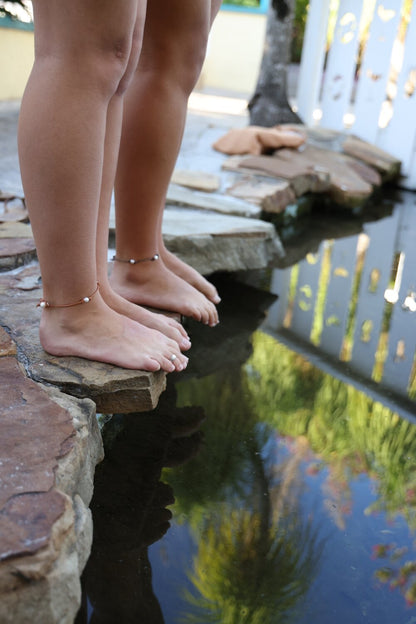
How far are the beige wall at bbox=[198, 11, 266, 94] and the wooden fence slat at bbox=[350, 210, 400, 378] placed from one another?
787 centimetres

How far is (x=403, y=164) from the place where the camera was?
4.83 metres

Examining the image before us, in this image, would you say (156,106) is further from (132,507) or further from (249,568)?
(249,568)

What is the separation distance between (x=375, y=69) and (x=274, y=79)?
82 cm

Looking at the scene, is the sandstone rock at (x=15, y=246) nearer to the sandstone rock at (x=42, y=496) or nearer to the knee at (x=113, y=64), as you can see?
the sandstone rock at (x=42, y=496)

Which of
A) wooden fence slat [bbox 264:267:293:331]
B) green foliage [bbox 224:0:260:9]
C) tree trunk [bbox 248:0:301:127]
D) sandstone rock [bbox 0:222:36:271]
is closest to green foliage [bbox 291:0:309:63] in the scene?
green foliage [bbox 224:0:260:9]

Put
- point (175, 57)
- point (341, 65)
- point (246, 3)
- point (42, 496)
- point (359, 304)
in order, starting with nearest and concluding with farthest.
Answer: point (42, 496)
point (175, 57)
point (359, 304)
point (341, 65)
point (246, 3)

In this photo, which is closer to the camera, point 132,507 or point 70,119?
point 70,119

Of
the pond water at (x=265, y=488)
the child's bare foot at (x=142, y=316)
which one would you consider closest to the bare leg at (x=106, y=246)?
the child's bare foot at (x=142, y=316)

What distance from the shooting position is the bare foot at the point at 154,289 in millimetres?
1592

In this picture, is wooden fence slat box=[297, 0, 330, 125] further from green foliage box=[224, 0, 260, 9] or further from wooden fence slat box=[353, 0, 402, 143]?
green foliage box=[224, 0, 260, 9]

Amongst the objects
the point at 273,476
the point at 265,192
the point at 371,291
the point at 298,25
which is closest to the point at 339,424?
the point at 273,476

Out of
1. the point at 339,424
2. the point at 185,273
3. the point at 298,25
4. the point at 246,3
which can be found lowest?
the point at 339,424

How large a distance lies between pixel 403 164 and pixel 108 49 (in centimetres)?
412

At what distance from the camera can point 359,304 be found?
249cm
